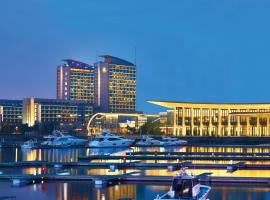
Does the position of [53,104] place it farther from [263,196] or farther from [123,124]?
[263,196]

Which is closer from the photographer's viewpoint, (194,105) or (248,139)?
(248,139)

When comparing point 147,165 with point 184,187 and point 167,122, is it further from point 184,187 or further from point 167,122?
point 167,122

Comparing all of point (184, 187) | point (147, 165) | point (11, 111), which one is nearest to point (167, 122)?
point (11, 111)

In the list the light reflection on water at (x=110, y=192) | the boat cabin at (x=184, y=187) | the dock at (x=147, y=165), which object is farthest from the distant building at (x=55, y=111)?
the boat cabin at (x=184, y=187)

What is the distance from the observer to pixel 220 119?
375ft

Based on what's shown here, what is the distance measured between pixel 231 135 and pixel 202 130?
672 centimetres

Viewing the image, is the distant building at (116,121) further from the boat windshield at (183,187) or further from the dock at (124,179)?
the boat windshield at (183,187)

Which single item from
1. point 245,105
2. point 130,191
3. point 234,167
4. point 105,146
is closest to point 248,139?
point 245,105

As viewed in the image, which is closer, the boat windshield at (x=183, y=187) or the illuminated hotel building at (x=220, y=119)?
the boat windshield at (x=183, y=187)

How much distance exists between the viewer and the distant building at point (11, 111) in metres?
179

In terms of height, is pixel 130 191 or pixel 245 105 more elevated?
pixel 245 105

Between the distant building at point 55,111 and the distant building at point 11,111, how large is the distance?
31.9ft

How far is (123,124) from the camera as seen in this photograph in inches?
6388

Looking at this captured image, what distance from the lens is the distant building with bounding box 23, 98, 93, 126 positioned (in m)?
170
